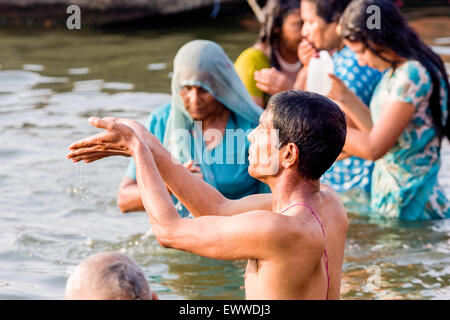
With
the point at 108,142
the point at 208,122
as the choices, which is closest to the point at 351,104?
the point at 208,122

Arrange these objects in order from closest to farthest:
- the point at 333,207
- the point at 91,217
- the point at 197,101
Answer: the point at 333,207
the point at 197,101
the point at 91,217

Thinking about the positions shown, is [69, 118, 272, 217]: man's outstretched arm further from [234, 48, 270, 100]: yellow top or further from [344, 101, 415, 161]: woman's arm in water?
[234, 48, 270, 100]: yellow top

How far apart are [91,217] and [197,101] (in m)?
2.01

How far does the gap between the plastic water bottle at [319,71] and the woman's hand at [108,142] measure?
264cm

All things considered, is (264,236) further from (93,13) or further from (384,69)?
(93,13)

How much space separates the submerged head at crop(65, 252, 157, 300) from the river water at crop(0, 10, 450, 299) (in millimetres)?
2510

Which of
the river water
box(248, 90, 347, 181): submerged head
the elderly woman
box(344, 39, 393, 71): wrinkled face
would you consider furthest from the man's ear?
box(344, 39, 393, 71): wrinkled face

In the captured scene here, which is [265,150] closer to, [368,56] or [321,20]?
[368,56]

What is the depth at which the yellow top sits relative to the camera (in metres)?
5.93

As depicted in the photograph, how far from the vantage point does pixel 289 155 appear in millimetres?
3053

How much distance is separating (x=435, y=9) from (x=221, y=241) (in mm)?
13670

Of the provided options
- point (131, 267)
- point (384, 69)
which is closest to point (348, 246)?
point (384, 69)

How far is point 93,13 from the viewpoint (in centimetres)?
1420

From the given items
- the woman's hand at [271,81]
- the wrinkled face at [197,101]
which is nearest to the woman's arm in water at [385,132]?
the woman's hand at [271,81]
